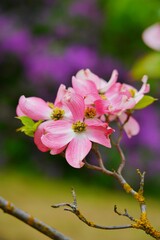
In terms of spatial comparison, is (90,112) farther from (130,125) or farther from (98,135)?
(130,125)

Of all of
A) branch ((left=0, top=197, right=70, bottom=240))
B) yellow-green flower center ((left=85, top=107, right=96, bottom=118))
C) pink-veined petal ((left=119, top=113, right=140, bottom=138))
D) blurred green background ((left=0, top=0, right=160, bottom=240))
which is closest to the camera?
branch ((left=0, top=197, right=70, bottom=240))

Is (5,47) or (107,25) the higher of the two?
(107,25)

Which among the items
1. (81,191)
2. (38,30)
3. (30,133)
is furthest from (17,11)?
(30,133)

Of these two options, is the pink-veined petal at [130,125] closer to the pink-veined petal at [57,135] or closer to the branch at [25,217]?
the pink-veined petal at [57,135]

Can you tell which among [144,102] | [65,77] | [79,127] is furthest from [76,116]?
[65,77]

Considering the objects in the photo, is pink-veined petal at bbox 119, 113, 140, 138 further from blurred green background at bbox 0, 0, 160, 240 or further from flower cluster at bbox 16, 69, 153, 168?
blurred green background at bbox 0, 0, 160, 240

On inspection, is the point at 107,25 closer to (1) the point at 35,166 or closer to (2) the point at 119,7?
(2) the point at 119,7

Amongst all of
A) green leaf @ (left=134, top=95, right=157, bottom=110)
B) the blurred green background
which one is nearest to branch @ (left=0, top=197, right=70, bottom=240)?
green leaf @ (left=134, top=95, right=157, bottom=110)
